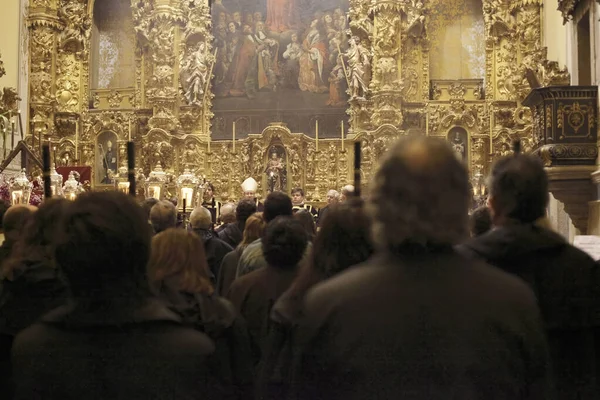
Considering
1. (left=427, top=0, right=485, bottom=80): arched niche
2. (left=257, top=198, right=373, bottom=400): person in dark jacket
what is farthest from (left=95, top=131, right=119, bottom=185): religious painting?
(left=257, top=198, right=373, bottom=400): person in dark jacket

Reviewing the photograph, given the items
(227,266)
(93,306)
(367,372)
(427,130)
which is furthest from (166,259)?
(427,130)

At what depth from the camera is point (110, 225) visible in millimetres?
2252

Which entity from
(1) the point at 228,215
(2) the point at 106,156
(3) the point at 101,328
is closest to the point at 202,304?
(3) the point at 101,328

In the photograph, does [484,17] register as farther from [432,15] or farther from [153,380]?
[153,380]

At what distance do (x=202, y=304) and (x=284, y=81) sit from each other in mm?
17651

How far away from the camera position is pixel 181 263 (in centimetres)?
334

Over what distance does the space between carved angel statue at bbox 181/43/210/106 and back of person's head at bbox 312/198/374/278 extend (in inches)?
706

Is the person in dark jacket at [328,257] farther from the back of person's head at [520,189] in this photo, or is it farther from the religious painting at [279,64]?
the religious painting at [279,64]

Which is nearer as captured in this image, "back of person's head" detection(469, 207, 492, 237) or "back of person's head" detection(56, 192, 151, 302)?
"back of person's head" detection(56, 192, 151, 302)

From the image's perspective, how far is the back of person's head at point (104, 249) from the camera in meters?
2.23

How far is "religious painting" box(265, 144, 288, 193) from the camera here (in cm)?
1992

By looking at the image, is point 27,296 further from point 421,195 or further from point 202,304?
point 421,195

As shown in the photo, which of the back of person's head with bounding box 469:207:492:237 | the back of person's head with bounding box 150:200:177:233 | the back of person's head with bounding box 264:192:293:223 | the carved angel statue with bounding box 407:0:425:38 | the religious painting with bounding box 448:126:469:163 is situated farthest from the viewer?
the carved angel statue with bounding box 407:0:425:38

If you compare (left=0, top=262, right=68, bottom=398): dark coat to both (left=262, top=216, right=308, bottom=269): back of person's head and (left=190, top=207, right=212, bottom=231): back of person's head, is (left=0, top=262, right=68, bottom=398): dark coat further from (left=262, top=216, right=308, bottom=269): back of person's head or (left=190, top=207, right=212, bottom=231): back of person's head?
(left=190, top=207, right=212, bottom=231): back of person's head
